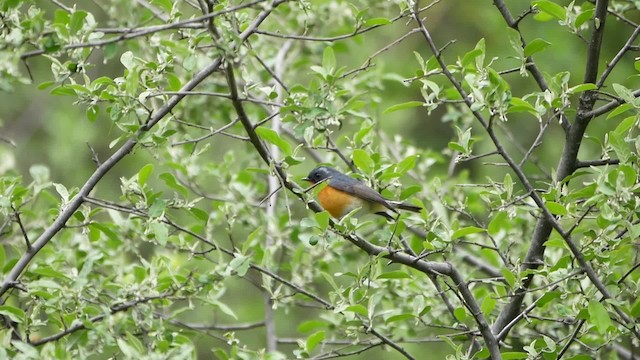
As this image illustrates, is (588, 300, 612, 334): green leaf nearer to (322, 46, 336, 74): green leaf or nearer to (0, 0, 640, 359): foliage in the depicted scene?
(0, 0, 640, 359): foliage

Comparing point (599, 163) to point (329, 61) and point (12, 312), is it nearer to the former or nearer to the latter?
point (329, 61)

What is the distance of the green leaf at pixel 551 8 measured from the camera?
10.4ft

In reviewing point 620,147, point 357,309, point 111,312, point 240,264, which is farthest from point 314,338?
point 620,147

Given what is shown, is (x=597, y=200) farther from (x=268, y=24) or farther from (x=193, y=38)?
(x=268, y=24)

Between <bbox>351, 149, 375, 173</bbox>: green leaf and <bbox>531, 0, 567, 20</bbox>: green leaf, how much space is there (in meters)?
0.86

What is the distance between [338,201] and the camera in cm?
490

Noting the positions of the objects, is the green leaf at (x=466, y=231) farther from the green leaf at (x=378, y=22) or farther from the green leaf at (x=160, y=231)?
the green leaf at (x=160, y=231)

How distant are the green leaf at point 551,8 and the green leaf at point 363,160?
2.82ft

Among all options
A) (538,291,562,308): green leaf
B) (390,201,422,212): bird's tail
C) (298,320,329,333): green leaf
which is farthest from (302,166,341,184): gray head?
(538,291,562,308): green leaf

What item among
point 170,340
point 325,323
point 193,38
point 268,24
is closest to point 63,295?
point 170,340

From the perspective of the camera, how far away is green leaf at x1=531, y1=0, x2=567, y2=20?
317cm

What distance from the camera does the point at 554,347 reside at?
3209 millimetres

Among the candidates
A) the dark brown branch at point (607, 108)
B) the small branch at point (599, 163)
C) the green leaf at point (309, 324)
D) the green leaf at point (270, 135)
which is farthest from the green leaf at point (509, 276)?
the green leaf at point (309, 324)

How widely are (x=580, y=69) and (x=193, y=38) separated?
6.57m
